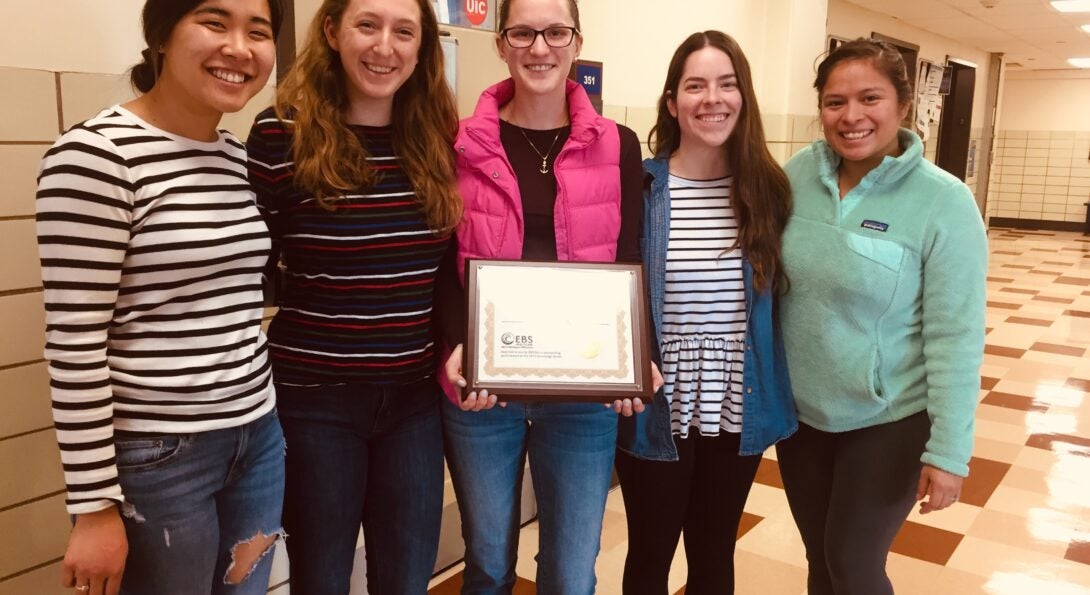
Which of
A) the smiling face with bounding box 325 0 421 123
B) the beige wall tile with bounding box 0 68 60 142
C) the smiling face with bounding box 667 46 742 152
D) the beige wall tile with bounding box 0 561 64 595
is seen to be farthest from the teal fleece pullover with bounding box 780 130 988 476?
the beige wall tile with bounding box 0 561 64 595

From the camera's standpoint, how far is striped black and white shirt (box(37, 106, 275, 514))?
1053 millimetres

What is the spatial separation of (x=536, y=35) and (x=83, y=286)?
886mm

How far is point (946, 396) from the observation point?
1548 mm

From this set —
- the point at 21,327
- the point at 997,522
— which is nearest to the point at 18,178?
the point at 21,327

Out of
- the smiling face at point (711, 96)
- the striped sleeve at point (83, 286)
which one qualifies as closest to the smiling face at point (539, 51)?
the smiling face at point (711, 96)

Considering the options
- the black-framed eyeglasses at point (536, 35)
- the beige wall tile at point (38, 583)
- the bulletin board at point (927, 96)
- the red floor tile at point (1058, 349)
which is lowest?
the red floor tile at point (1058, 349)

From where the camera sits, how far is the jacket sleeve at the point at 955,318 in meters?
1.54

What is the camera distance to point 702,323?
1691 mm

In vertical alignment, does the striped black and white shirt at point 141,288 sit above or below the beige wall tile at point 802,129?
below

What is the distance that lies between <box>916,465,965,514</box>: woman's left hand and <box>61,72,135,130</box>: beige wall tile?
178 cm

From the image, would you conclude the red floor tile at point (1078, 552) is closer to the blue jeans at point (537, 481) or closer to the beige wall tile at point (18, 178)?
the blue jeans at point (537, 481)

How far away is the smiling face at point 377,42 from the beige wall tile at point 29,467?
100 centimetres

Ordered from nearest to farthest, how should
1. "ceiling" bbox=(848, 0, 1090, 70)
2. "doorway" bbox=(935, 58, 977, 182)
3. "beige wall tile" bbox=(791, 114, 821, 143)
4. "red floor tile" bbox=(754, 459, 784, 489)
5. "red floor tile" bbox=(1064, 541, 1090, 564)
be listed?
"red floor tile" bbox=(1064, 541, 1090, 564) → "red floor tile" bbox=(754, 459, 784, 489) → "beige wall tile" bbox=(791, 114, 821, 143) → "ceiling" bbox=(848, 0, 1090, 70) → "doorway" bbox=(935, 58, 977, 182)

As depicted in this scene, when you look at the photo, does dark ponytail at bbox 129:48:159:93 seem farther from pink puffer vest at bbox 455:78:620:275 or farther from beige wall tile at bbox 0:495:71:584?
beige wall tile at bbox 0:495:71:584
